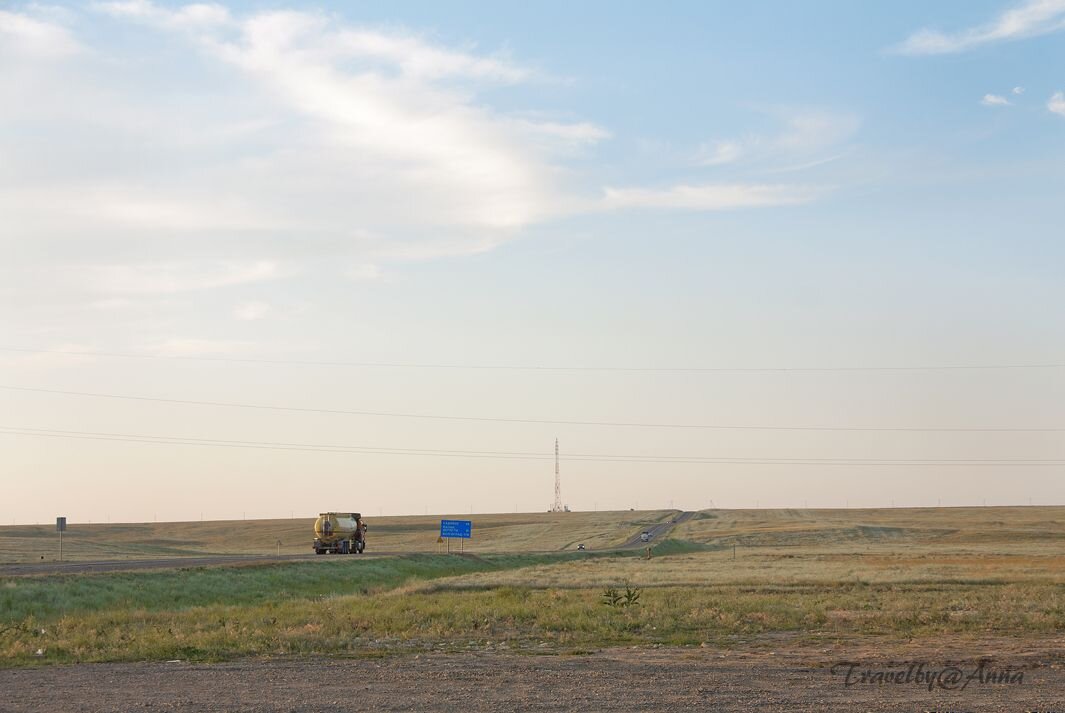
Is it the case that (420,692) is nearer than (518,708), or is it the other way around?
(518,708)

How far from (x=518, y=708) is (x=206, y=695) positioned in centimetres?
482

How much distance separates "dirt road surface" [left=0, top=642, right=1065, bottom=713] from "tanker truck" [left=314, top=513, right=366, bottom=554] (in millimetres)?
53450

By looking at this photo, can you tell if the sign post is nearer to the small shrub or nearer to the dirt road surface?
the small shrub

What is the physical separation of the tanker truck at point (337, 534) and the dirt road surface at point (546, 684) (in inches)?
2104

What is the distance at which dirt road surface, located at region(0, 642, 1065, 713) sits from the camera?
1502 cm

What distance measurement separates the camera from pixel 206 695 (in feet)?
53.2

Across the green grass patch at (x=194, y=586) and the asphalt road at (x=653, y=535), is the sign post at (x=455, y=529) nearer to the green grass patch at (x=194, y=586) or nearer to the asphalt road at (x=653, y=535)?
the green grass patch at (x=194, y=586)

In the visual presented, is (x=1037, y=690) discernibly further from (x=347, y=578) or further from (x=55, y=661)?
(x=347, y=578)

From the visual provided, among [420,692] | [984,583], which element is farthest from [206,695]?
[984,583]

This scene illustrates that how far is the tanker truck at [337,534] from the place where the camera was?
240 feet

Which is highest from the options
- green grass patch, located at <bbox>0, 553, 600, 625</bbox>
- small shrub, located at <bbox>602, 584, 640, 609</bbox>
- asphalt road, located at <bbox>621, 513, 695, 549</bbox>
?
small shrub, located at <bbox>602, 584, 640, 609</bbox>
